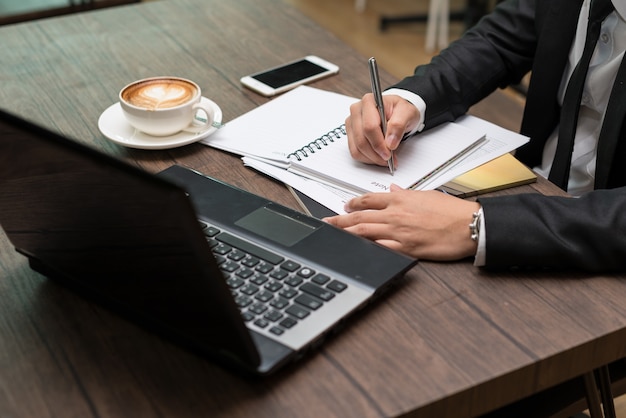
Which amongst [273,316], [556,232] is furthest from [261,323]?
[556,232]

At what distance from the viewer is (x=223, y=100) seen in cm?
137

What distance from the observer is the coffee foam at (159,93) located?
3.97 feet

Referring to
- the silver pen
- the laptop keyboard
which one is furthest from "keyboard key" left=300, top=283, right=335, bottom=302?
the silver pen

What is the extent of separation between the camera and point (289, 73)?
1.46 m

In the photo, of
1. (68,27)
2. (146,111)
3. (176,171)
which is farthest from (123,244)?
(68,27)

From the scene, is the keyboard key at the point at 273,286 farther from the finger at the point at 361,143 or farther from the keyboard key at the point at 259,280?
the finger at the point at 361,143

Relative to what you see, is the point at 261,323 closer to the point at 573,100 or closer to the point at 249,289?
the point at 249,289

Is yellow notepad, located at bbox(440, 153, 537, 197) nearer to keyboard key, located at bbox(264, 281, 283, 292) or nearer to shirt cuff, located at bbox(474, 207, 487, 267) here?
shirt cuff, located at bbox(474, 207, 487, 267)

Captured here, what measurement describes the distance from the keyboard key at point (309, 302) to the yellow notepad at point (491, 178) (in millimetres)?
333

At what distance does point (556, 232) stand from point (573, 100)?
0.48m

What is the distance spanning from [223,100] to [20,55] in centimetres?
45

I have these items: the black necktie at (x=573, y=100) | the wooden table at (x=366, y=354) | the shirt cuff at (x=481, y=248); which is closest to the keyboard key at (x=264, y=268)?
the wooden table at (x=366, y=354)

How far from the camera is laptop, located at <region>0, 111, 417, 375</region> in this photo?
683 millimetres

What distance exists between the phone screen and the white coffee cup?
0.63ft
